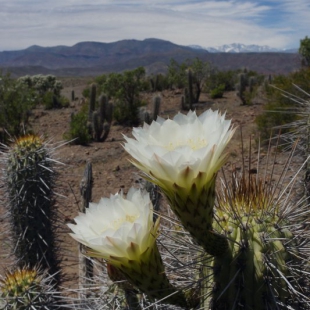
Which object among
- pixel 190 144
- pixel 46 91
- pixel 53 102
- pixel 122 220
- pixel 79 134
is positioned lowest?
pixel 46 91

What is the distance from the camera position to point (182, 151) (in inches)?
47.5

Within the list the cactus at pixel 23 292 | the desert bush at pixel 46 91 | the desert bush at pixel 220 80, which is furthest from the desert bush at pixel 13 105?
the desert bush at pixel 220 80

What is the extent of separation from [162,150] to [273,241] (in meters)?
0.54

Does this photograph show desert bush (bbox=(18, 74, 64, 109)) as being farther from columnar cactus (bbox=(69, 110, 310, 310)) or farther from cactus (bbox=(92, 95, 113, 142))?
columnar cactus (bbox=(69, 110, 310, 310))

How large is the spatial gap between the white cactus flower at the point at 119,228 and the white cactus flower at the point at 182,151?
0.14 metres

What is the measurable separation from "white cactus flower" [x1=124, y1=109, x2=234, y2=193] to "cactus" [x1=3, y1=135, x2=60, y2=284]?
2.99 metres

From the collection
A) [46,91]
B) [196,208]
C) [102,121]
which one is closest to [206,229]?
[196,208]

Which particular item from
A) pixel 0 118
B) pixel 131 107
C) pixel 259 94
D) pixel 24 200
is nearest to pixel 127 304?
pixel 24 200

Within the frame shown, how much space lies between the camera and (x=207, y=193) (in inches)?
49.9

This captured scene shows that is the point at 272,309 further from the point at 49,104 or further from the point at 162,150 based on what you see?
the point at 49,104

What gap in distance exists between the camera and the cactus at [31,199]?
13.7 feet

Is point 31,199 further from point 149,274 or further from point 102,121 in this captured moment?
point 102,121

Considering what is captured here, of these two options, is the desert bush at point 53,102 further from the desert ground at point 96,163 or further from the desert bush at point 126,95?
the desert bush at point 126,95

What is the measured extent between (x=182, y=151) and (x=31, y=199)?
10.9 ft
